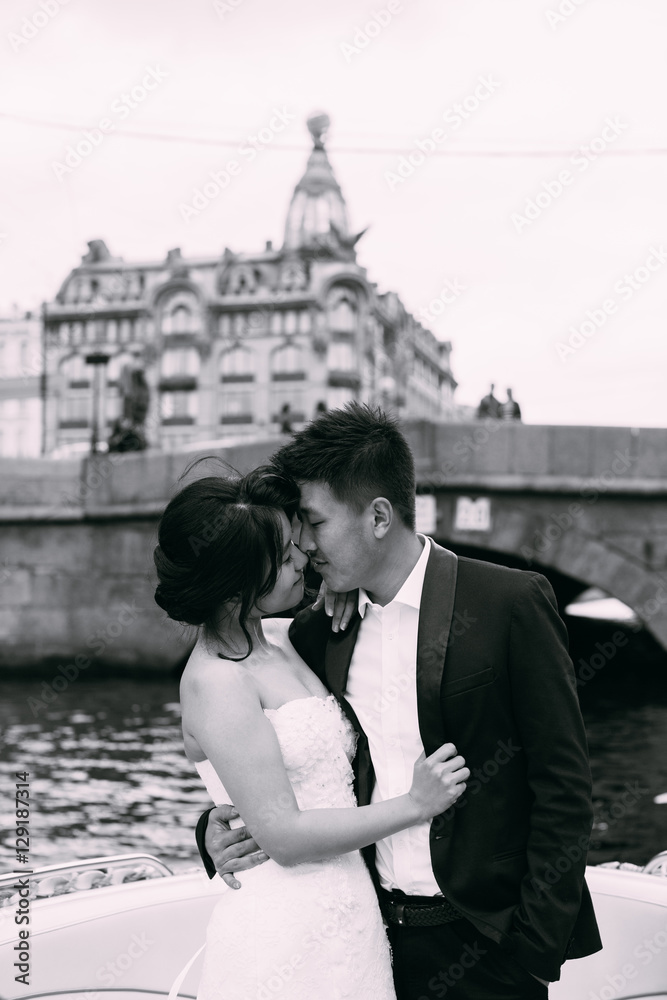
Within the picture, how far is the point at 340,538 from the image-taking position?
72.6 inches

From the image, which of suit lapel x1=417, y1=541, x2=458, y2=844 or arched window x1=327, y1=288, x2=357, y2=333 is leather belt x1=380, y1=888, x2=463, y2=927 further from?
arched window x1=327, y1=288, x2=357, y2=333

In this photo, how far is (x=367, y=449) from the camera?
72.8 inches

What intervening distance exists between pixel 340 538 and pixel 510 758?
0.50m

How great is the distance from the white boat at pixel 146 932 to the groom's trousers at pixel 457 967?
83cm

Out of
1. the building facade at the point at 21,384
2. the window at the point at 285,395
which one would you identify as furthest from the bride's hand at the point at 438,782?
the building facade at the point at 21,384

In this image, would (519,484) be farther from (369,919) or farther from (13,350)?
(13,350)

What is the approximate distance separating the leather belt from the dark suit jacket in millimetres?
75

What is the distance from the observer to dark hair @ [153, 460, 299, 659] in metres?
1.84

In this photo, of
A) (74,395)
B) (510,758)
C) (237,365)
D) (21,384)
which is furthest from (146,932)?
(21,384)

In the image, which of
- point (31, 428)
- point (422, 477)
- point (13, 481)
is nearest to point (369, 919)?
point (422, 477)

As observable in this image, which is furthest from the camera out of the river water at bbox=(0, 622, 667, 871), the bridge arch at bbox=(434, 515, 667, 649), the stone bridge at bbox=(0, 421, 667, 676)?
the bridge arch at bbox=(434, 515, 667, 649)

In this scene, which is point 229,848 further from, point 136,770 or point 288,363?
point 288,363

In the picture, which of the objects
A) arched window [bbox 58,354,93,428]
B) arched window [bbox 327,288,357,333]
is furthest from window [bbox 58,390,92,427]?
arched window [bbox 327,288,357,333]

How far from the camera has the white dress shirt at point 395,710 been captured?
179 centimetres
